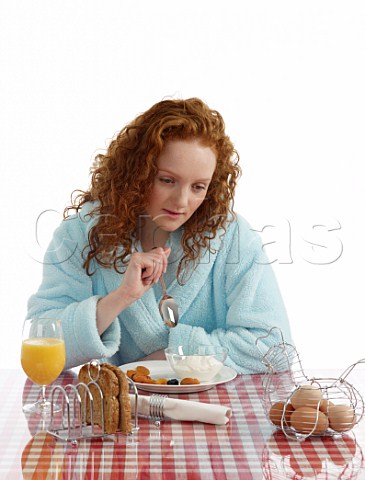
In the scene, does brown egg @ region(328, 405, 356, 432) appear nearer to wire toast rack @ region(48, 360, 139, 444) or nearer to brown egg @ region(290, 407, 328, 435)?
brown egg @ region(290, 407, 328, 435)

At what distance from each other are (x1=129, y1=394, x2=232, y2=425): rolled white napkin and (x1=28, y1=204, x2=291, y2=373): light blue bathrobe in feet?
1.56

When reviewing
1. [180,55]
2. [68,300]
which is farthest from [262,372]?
[180,55]

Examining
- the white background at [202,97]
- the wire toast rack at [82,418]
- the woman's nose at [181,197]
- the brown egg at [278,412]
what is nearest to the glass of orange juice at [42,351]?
the wire toast rack at [82,418]

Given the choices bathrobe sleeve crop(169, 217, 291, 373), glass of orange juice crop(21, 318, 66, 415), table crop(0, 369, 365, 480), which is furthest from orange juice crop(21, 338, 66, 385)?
bathrobe sleeve crop(169, 217, 291, 373)

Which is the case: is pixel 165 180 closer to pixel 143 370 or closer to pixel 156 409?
pixel 143 370

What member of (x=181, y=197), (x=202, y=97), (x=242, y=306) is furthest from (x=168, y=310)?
(x=202, y=97)

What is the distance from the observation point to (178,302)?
235 cm

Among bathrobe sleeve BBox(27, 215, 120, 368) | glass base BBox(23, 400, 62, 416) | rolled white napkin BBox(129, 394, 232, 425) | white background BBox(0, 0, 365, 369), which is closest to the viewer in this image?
rolled white napkin BBox(129, 394, 232, 425)

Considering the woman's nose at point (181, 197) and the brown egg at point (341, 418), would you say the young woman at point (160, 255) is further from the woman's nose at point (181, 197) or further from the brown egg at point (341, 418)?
the brown egg at point (341, 418)

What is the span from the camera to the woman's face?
2.16 meters

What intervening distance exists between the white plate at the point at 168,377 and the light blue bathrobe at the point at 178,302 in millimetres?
72

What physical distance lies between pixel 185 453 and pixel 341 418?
30cm

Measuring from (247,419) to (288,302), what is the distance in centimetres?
331

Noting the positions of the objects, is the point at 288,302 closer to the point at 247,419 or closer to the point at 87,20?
the point at 87,20
